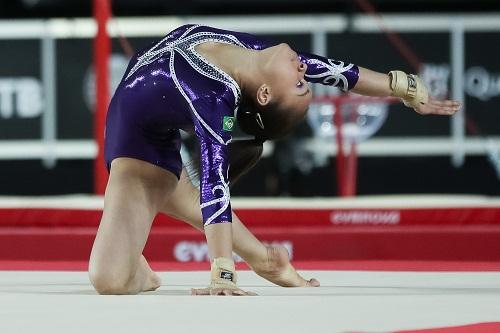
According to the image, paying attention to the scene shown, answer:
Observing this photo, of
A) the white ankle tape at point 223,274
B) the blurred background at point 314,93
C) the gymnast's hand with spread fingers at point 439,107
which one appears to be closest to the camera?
the white ankle tape at point 223,274

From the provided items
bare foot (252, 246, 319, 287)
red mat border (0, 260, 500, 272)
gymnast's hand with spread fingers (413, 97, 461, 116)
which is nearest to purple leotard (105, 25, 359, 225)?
gymnast's hand with spread fingers (413, 97, 461, 116)

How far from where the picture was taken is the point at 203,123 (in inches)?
94.7

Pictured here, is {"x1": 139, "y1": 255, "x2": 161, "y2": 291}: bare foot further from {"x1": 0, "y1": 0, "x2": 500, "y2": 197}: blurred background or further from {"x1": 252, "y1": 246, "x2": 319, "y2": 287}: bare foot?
{"x1": 0, "y1": 0, "x2": 500, "y2": 197}: blurred background

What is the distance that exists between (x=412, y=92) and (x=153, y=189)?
2.13 feet

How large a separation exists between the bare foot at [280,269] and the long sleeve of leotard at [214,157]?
39 cm

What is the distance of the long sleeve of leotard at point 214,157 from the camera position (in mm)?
2332

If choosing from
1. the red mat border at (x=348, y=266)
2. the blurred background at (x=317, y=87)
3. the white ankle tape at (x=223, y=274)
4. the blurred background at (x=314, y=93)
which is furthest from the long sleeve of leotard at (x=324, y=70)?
the blurred background at (x=317, y=87)

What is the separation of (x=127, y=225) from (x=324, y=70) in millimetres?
581

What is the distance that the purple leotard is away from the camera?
2.37 m

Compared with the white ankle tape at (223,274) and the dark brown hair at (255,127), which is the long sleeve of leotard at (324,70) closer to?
the dark brown hair at (255,127)

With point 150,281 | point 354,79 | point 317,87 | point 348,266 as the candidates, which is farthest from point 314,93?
point 150,281

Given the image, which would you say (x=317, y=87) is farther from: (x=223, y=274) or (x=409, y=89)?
(x=223, y=274)

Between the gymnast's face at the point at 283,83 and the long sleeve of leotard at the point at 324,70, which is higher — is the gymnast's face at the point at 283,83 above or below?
below

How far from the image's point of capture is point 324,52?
6.29 metres
